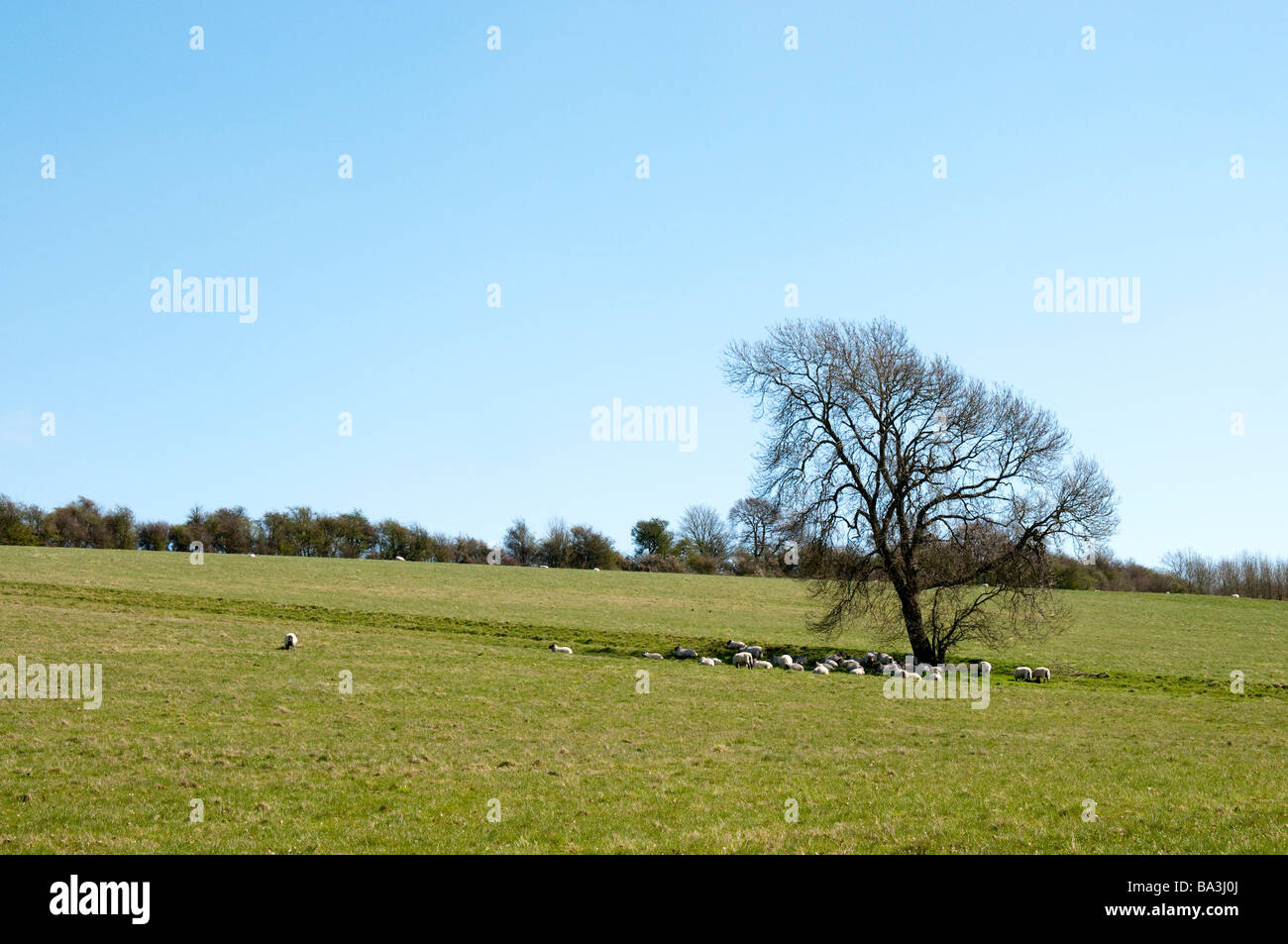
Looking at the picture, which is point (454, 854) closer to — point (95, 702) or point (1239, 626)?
point (95, 702)

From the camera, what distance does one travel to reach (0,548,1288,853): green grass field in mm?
14023

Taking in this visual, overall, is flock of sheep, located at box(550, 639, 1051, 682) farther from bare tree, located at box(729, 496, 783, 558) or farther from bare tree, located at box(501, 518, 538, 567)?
bare tree, located at box(501, 518, 538, 567)

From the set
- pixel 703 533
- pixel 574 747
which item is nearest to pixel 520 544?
pixel 703 533

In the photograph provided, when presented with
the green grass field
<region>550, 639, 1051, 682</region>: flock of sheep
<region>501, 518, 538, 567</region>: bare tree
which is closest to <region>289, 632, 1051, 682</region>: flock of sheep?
<region>550, 639, 1051, 682</region>: flock of sheep

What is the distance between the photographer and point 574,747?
21.5 m

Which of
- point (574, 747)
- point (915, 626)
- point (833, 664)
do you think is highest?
point (915, 626)

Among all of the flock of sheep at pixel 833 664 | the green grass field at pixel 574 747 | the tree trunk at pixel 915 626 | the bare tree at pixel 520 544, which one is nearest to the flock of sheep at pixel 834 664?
the flock of sheep at pixel 833 664

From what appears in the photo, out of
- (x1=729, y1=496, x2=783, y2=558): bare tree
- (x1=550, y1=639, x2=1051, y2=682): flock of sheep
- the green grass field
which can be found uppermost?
(x1=729, y1=496, x2=783, y2=558): bare tree

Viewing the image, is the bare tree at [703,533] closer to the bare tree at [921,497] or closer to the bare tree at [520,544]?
the bare tree at [520,544]

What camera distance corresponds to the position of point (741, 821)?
14.7 metres

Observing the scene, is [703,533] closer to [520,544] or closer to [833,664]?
[520,544]
